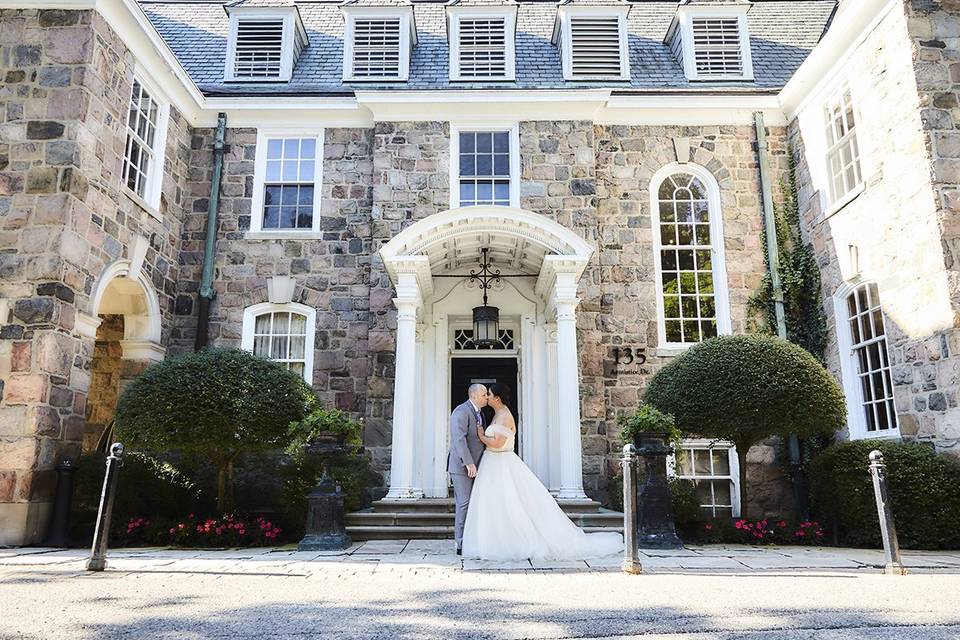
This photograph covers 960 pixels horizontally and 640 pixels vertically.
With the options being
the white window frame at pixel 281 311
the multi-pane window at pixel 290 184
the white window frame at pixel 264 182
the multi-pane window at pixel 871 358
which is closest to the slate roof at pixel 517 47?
the white window frame at pixel 264 182

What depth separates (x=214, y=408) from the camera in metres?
7.91

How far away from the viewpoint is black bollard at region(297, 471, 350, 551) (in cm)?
716

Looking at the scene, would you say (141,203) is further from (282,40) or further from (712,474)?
(712,474)

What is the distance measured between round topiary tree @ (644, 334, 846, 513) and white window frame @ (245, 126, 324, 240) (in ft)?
19.9

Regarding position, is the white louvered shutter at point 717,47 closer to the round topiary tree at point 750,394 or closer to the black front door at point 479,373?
the round topiary tree at point 750,394

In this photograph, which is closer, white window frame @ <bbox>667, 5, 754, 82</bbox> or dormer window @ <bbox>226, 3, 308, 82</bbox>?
white window frame @ <bbox>667, 5, 754, 82</bbox>

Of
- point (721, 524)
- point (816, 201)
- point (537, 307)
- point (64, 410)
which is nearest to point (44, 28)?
point (64, 410)

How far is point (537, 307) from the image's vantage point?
11.0 m

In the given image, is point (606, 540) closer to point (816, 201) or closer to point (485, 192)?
point (485, 192)

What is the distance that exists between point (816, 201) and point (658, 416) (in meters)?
5.02

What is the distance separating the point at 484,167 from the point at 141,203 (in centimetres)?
508

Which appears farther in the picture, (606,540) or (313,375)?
(313,375)

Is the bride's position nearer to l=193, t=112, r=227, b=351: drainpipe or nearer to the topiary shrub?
the topiary shrub

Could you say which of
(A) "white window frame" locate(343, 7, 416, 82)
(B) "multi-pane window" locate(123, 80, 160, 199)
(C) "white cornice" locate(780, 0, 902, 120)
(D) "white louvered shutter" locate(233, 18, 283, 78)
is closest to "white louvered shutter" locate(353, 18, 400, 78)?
(A) "white window frame" locate(343, 7, 416, 82)
